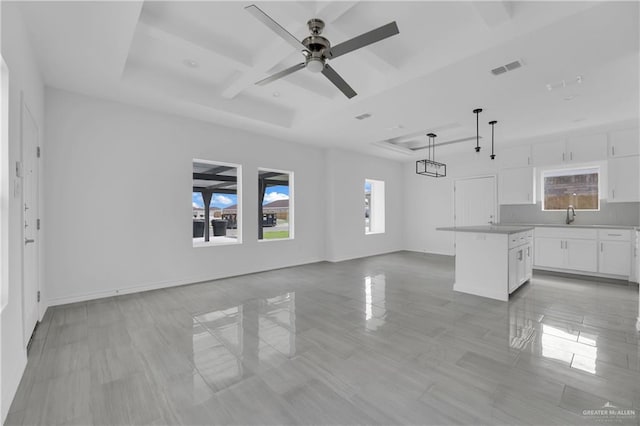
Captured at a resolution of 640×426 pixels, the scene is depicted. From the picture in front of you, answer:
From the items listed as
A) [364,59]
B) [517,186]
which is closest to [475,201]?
[517,186]

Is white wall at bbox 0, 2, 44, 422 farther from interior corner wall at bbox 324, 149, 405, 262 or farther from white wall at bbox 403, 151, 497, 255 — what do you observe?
white wall at bbox 403, 151, 497, 255

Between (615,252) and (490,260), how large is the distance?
285cm

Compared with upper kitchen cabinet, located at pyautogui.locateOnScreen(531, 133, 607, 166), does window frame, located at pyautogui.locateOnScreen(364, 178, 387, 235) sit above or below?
below

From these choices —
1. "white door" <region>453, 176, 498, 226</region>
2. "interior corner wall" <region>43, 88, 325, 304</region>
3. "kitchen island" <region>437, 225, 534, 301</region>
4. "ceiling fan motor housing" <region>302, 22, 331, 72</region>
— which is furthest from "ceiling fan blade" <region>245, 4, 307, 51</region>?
"white door" <region>453, 176, 498, 226</region>

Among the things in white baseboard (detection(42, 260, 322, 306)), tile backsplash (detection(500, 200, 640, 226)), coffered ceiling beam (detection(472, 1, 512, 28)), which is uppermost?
coffered ceiling beam (detection(472, 1, 512, 28))

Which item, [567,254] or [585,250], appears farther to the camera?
[567,254]

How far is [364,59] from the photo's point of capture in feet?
10.5

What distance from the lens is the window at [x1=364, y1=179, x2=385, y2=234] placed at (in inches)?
328

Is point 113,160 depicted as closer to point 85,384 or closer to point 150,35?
point 150,35

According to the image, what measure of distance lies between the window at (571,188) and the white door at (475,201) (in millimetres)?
1056

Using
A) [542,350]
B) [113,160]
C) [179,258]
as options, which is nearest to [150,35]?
[113,160]

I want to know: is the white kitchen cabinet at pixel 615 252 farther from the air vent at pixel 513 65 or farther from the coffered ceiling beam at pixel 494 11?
the coffered ceiling beam at pixel 494 11

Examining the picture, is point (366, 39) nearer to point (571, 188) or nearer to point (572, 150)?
point (572, 150)

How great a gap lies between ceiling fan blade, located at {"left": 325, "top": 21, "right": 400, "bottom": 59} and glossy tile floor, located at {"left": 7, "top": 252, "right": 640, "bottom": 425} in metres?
2.47
